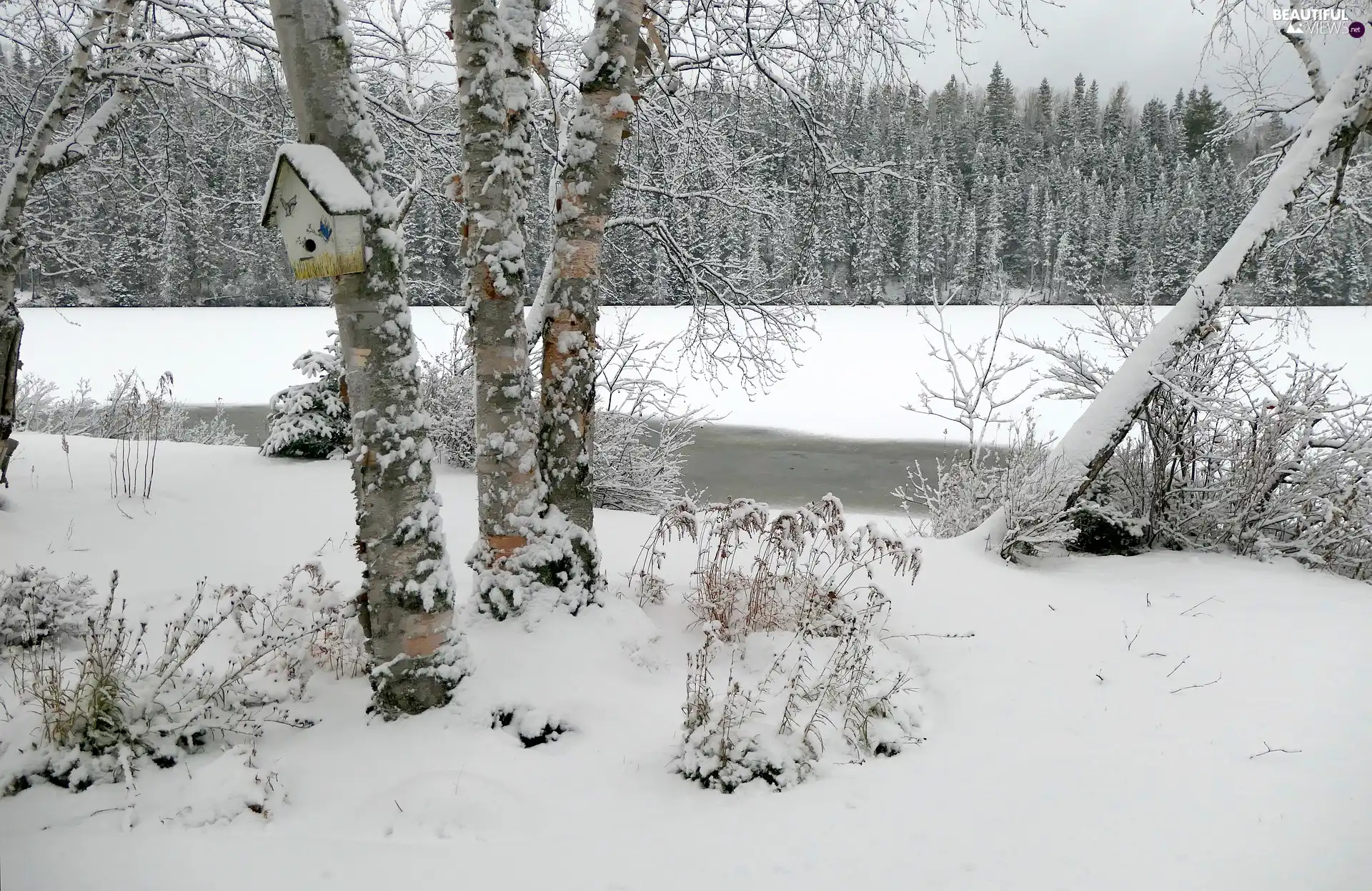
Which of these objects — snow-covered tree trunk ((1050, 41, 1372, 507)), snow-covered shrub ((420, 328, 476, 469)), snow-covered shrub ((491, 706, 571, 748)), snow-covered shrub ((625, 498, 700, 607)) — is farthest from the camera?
snow-covered shrub ((420, 328, 476, 469))

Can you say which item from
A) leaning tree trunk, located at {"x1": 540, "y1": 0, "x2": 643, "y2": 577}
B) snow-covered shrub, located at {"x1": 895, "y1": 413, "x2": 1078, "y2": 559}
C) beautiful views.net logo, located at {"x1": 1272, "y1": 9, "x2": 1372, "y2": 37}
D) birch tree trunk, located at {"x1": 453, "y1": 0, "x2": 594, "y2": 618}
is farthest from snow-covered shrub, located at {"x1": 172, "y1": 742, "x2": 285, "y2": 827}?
beautiful views.net logo, located at {"x1": 1272, "y1": 9, "x2": 1372, "y2": 37}

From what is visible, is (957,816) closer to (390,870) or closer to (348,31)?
(390,870)

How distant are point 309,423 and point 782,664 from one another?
6463 mm

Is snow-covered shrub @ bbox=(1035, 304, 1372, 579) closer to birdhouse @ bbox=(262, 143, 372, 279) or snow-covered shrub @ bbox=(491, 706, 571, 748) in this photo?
snow-covered shrub @ bbox=(491, 706, 571, 748)

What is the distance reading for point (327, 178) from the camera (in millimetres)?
2422

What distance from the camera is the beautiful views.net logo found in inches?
218

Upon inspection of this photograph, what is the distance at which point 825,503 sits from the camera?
3.82 m

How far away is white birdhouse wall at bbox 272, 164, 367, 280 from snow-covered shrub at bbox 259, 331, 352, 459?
18.5 feet

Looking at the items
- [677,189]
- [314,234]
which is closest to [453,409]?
[677,189]

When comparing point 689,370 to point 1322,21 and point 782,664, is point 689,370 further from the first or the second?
point 782,664

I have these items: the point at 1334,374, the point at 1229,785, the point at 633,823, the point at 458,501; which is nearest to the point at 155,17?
the point at 458,501

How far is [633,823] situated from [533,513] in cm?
144

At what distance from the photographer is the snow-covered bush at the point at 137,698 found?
2443 mm

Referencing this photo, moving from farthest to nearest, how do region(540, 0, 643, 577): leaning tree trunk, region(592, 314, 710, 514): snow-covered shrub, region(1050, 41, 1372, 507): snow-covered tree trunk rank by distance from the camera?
region(592, 314, 710, 514): snow-covered shrub < region(1050, 41, 1372, 507): snow-covered tree trunk < region(540, 0, 643, 577): leaning tree trunk
